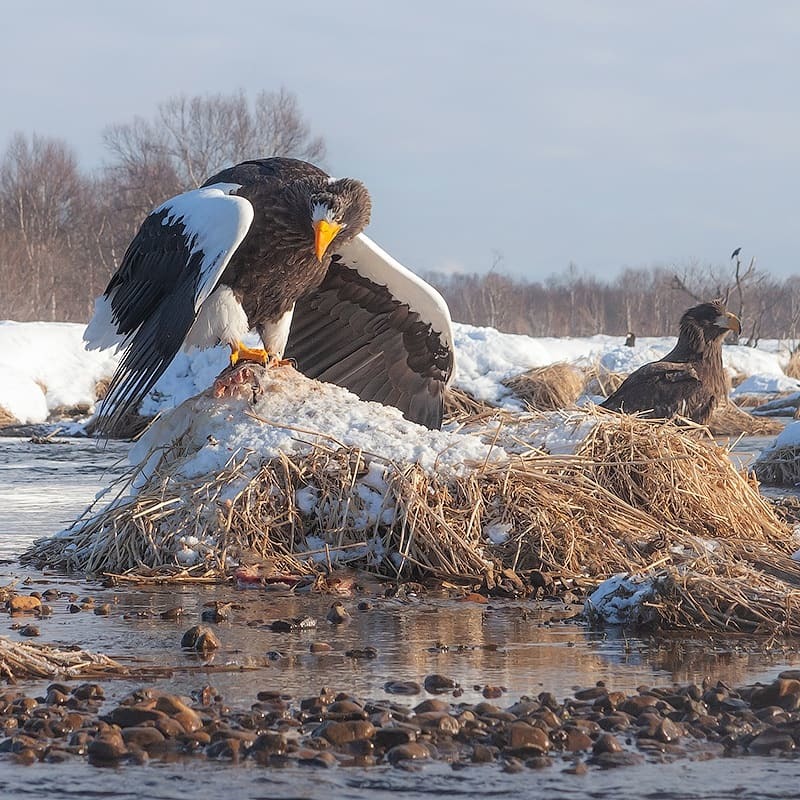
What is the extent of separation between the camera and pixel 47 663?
3670mm

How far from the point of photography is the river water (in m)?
2.72

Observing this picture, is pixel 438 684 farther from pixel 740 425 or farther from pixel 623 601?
pixel 740 425

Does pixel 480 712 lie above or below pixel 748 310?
below

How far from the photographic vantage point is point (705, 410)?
985cm

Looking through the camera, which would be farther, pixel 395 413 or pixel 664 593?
pixel 395 413

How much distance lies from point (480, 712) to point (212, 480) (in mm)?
2954

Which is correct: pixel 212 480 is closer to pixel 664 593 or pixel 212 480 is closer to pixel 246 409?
pixel 246 409

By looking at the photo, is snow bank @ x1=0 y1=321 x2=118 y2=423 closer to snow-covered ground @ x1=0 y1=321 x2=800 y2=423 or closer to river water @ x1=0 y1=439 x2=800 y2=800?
snow-covered ground @ x1=0 y1=321 x2=800 y2=423

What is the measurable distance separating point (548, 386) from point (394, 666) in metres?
15.8

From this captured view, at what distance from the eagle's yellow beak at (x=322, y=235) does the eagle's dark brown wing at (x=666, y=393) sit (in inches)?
141

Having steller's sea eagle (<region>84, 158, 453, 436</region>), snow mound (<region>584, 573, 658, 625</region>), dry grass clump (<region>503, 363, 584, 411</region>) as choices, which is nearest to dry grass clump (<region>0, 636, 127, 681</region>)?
snow mound (<region>584, 573, 658, 625</region>)

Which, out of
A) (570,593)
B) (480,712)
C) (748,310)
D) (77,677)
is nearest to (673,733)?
(480,712)

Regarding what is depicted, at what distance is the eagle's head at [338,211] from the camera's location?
261 inches

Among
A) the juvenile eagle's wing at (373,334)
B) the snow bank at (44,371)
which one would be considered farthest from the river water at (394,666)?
the snow bank at (44,371)
